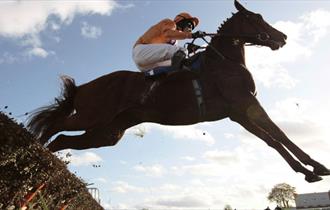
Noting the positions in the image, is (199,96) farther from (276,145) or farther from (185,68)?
(276,145)

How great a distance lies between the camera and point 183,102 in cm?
559

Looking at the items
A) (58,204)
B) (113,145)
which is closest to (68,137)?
(113,145)

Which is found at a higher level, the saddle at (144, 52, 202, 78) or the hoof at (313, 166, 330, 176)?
the saddle at (144, 52, 202, 78)

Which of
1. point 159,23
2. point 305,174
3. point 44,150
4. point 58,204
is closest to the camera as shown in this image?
point 305,174

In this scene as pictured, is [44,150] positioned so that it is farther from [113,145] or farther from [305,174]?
[305,174]

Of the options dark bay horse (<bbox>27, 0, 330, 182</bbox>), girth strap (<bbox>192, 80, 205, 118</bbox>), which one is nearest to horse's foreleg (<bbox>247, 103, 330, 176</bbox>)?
dark bay horse (<bbox>27, 0, 330, 182</bbox>)

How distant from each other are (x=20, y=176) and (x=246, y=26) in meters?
3.50

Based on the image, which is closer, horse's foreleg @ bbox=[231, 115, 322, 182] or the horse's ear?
horse's foreleg @ bbox=[231, 115, 322, 182]

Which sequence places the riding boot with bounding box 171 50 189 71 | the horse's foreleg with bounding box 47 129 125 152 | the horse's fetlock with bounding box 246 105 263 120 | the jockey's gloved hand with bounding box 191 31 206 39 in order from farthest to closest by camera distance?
the horse's foreleg with bounding box 47 129 125 152, the jockey's gloved hand with bounding box 191 31 206 39, the riding boot with bounding box 171 50 189 71, the horse's fetlock with bounding box 246 105 263 120

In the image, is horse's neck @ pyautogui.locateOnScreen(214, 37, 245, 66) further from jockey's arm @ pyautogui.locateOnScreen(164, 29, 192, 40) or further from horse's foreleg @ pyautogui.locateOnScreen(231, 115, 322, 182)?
horse's foreleg @ pyautogui.locateOnScreen(231, 115, 322, 182)

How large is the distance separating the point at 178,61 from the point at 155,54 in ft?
1.07

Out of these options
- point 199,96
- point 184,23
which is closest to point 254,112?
point 199,96

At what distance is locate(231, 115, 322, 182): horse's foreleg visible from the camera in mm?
5098

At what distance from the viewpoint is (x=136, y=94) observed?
5738mm
